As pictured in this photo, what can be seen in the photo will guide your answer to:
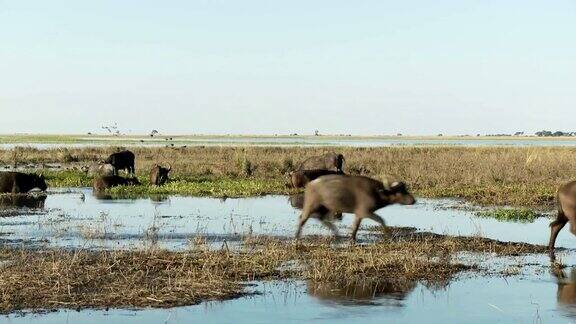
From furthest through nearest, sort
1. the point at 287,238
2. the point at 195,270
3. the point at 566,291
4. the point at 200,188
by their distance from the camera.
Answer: the point at 200,188
the point at 287,238
the point at 195,270
the point at 566,291

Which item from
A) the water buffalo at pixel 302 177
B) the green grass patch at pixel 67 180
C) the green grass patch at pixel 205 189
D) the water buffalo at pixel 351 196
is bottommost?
the green grass patch at pixel 67 180

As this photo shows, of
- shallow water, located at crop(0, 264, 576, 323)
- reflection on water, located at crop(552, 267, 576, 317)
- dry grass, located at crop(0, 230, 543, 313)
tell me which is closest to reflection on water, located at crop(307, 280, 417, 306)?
shallow water, located at crop(0, 264, 576, 323)

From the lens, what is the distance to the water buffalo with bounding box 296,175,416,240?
1484 cm

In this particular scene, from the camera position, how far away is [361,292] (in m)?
10.1

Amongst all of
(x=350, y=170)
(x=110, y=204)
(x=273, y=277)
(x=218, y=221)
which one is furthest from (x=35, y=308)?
(x=350, y=170)

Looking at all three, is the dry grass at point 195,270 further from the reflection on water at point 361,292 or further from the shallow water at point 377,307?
the shallow water at point 377,307

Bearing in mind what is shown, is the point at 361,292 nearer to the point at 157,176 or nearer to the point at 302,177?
the point at 302,177

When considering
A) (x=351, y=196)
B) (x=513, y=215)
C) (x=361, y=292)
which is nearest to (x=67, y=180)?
(x=513, y=215)

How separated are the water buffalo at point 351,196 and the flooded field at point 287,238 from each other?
0.90m

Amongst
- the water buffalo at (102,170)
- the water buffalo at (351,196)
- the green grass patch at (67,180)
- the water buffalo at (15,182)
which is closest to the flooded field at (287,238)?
the water buffalo at (351,196)

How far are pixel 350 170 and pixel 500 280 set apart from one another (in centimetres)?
2354

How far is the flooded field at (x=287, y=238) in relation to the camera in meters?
8.96

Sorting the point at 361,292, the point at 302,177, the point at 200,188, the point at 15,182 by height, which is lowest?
the point at 200,188

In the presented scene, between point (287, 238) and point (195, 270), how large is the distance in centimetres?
458
